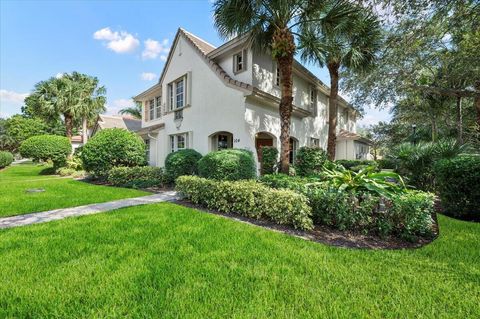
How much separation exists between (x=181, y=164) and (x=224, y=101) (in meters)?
3.86

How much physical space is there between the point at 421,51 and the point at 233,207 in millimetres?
10200

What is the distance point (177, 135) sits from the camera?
15406 millimetres

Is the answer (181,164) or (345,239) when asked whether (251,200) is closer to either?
Result: (345,239)

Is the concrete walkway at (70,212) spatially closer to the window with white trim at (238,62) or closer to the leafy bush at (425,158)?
the window with white trim at (238,62)

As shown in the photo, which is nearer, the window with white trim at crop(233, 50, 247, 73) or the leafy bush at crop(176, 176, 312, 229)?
the leafy bush at crop(176, 176, 312, 229)

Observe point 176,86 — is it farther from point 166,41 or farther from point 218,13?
point 218,13

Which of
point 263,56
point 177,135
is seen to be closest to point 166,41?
point 177,135

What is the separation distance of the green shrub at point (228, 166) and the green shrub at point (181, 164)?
2.11 meters

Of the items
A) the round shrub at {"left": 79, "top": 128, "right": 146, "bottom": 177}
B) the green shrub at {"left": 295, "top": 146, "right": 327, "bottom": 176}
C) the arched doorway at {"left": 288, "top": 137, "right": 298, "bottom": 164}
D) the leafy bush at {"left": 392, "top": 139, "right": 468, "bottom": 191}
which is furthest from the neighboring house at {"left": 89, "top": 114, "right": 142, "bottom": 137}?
the leafy bush at {"left": 392, "top": 139, "right": 468, "bottom": 191}

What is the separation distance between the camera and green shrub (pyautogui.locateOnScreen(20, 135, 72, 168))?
738 inches

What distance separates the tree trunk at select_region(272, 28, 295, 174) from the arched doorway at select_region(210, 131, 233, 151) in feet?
14.0

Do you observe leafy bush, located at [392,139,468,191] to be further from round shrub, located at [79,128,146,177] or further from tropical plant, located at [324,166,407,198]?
round shrub, located at [79,128,146,177]

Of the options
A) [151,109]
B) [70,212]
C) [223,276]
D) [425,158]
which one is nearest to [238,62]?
[425,158]

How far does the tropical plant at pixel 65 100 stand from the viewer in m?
24.4
